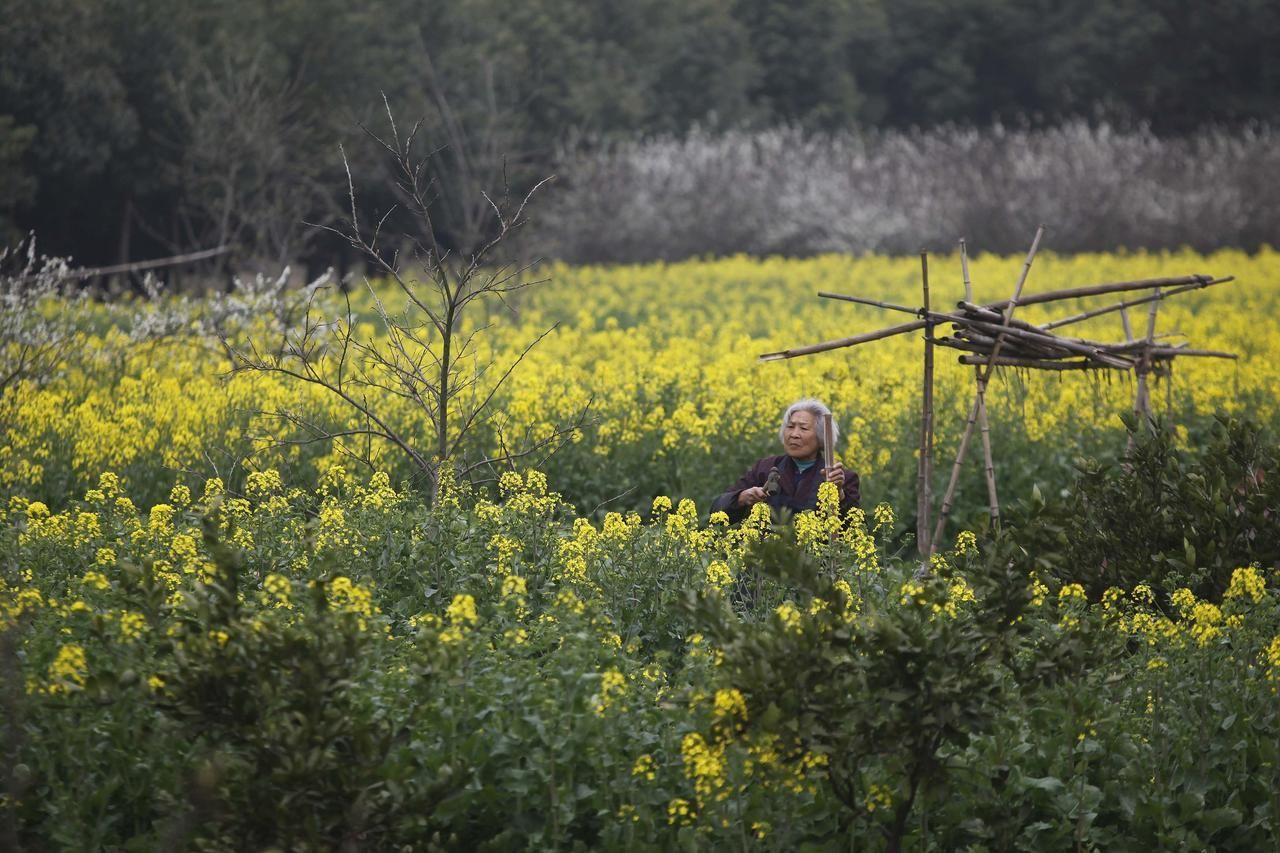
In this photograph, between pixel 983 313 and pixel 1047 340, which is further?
pixel 1047 340

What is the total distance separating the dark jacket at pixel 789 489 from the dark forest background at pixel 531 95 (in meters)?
2.22

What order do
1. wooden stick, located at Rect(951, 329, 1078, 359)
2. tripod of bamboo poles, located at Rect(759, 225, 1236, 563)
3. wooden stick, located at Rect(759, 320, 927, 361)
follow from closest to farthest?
wooden stick, located at Rect(759, 320, 927, 361) → tripod of bamboo poles, located at Rect(759, 225, 1236, 563) → wooden stick, located at Rect(951, 329, 1078, 359)

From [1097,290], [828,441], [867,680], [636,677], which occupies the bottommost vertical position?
[636,677]

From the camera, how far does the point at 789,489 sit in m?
8.46

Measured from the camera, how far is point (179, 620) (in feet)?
17.1

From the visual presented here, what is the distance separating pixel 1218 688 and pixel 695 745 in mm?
2032

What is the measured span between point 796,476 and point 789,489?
0.30 feet

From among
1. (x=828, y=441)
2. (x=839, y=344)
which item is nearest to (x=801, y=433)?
(x=828, y=441)

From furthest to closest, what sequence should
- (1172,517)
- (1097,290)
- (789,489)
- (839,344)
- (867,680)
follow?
(789,489) < (1097,290) < (839,344) < (1172,517) < (867,680)

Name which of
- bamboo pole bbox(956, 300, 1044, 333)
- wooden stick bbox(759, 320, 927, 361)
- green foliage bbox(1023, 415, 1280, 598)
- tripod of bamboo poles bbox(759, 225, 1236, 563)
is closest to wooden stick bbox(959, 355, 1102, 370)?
tripod of bamboo poles bbox(759, 225, 1236, 563)

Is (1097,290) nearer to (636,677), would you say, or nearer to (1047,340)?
(1047,340)

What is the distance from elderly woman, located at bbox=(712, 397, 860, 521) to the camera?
8250 mm

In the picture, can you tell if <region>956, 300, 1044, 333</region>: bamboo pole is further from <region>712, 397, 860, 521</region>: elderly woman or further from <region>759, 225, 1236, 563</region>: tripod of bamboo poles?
<region>712, 397, 860, 521</region>: elderly woman

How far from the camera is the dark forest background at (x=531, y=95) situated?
78.7 feet
